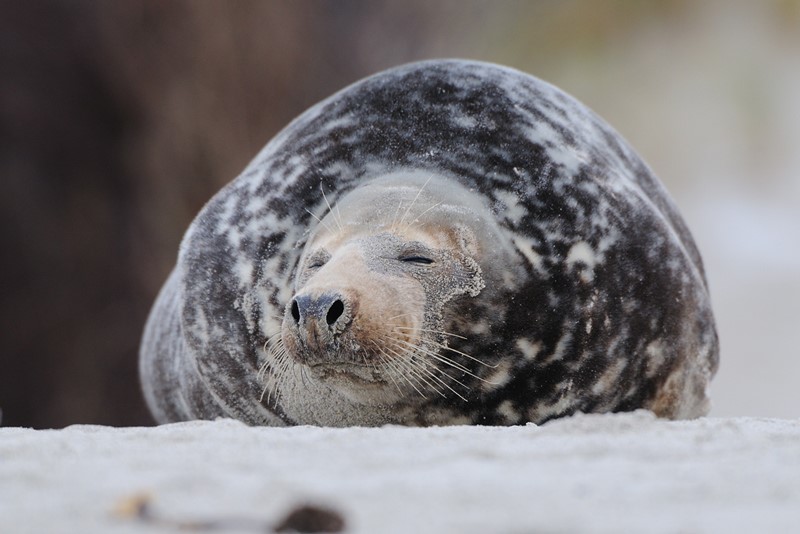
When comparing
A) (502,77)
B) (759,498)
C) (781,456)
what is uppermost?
(502,77)

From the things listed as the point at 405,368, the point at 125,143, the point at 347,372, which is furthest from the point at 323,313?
the point at 125,143

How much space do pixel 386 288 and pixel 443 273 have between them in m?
0.30

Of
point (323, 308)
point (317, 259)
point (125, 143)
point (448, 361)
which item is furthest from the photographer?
point (125, 143)

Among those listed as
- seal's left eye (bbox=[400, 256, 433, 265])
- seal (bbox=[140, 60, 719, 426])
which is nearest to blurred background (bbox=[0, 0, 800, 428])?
seal (bbox=[140, 60, 719, 426])

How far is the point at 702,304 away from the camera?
161 inches

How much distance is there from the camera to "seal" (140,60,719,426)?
11.3ft

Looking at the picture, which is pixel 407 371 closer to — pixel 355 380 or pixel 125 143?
pixel 355 380

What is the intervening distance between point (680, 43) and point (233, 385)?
15103mm

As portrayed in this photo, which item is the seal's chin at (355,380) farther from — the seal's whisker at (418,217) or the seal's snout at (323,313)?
the seal's whisker at (418,217)

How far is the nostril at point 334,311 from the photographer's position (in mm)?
3113

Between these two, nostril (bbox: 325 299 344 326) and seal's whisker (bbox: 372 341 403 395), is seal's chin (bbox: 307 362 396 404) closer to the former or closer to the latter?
seal's whisker (bbox: 372 341 403 395)

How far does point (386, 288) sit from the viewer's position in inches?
131

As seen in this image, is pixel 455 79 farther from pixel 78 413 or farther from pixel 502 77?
pixel 78 413

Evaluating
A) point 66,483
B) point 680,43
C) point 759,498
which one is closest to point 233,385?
point 66,483
